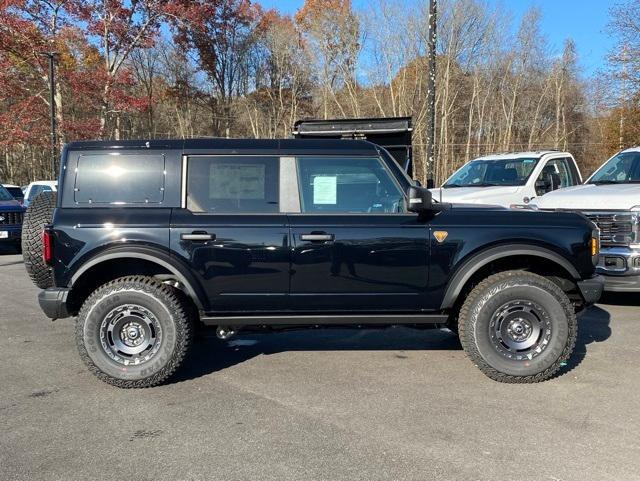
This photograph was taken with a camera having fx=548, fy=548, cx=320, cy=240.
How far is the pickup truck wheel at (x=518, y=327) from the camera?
461cm

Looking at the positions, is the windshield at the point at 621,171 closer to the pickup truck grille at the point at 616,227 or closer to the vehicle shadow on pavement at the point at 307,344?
the pickup truck grille at the point at 616,227

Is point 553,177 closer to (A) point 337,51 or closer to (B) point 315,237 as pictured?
(B) point 315,237

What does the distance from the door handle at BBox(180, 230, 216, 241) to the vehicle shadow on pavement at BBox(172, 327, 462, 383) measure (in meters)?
1.09

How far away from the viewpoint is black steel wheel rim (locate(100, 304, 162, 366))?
15.0 ft

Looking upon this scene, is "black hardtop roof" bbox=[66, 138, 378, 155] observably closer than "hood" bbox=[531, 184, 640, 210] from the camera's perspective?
Yes

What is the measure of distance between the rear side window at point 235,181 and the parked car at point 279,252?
0.04ft

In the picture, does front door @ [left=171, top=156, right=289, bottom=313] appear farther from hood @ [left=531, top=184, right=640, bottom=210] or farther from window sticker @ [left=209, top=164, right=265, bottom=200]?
hood @ [left=531, top=184, right=640, bottom=210]

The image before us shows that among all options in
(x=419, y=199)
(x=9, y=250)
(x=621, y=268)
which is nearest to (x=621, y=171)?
(x=621, y=268)

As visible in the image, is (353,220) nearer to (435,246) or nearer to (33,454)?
(435,246)

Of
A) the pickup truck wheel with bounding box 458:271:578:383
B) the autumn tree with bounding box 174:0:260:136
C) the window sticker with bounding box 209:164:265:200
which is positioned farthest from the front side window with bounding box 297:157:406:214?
the autumn tree with bounding box 174:0:260:136

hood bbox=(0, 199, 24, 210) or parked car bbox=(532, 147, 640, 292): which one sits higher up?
hood bbox=(0, 199, 24, 210)

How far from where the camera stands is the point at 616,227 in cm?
675

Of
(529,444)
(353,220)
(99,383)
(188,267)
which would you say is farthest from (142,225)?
(529,444)

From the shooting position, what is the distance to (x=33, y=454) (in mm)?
3449
